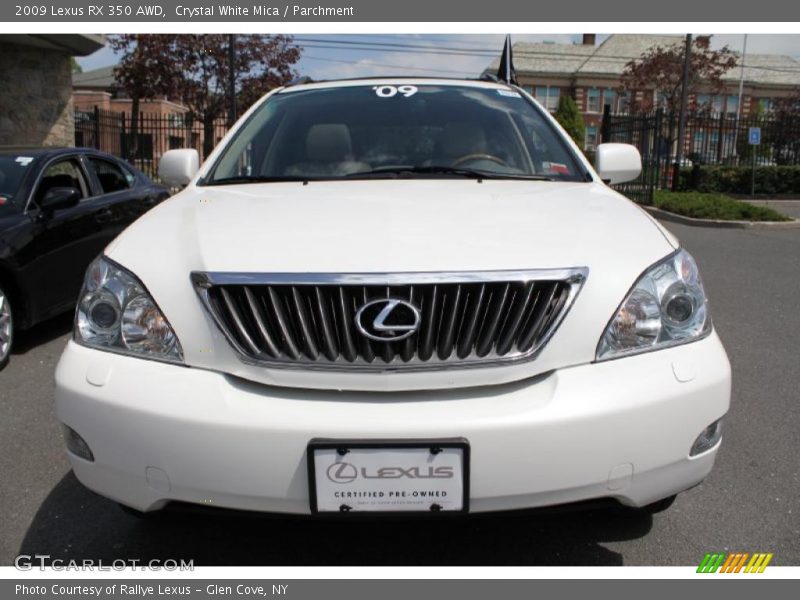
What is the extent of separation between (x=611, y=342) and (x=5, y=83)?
17.9 metres

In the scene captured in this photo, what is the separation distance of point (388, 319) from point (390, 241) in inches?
10.4

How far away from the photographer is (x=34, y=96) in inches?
666

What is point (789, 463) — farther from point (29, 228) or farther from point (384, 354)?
point (29, 228)

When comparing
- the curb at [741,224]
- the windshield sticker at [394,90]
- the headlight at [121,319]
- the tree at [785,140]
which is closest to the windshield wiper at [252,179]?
the windshield sticker at [394,90]

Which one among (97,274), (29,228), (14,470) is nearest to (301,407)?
(97,274)

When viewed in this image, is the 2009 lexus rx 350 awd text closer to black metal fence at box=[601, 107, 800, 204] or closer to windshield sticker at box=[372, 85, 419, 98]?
windshield sticker at box=[372, 85, 419, 98]

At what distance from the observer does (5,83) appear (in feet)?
53.9

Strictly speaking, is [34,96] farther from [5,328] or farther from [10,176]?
[5,328]

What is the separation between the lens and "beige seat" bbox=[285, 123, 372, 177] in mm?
3197

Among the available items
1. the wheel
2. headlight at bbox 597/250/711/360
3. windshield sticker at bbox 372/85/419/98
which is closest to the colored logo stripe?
headlight at bbox 597/250/711/360

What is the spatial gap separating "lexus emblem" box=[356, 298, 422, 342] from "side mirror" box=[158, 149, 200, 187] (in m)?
1.82

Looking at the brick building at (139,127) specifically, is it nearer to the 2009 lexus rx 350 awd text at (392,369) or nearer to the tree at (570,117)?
the 2009 lexus rx 350 awd text at (392,369)

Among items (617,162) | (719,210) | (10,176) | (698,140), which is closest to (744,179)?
(698,140)

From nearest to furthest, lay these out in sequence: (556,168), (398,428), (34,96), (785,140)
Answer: (398,428)
(556,168)
(34,96)
(785,140)
